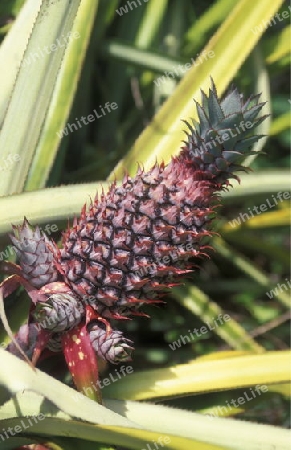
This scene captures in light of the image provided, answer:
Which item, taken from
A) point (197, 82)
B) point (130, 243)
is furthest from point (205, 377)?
point (197, 82)

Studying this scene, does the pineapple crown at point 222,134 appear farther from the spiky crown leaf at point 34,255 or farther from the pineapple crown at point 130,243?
the spiky crown leaf at point 34,255

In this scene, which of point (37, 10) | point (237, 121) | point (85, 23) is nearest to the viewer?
point (237, 121)

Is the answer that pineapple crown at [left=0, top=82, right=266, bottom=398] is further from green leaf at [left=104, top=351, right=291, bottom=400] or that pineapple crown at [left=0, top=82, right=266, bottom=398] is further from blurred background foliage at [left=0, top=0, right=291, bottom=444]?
blurred background foliage at [left=0, top=0, right=291, bottom=444]

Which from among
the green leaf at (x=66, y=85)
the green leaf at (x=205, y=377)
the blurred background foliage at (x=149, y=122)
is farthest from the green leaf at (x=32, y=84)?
the green leaf at (x=205, y=377)

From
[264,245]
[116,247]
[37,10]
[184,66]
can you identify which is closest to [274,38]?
[184,66]

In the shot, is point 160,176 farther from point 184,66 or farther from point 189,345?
point 189,345
